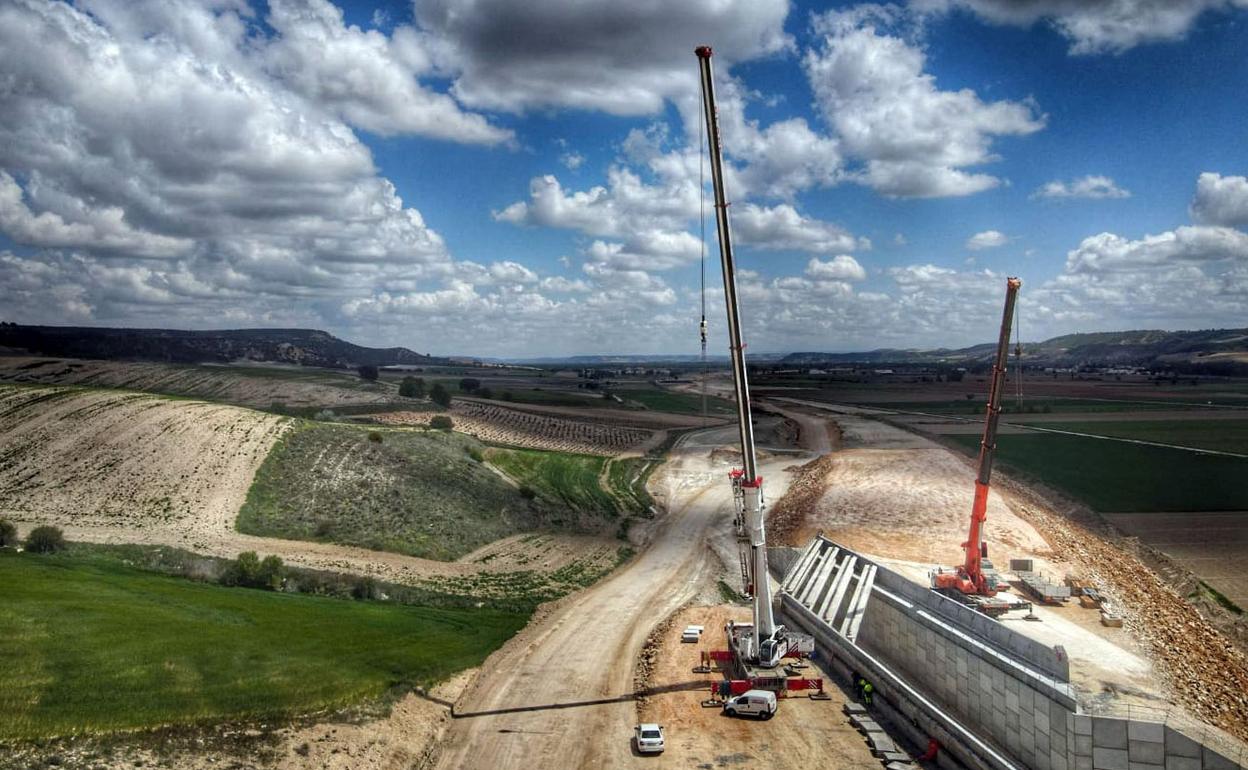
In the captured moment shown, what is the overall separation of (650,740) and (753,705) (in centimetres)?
488

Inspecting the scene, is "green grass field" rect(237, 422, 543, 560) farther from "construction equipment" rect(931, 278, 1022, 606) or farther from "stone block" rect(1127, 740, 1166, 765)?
"stone block" rect(1127, 740, 1166, 765)

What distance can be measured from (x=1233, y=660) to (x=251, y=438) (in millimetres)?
73668

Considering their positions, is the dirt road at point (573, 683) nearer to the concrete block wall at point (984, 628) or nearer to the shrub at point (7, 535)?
the concrete block wall at point (984, 628)

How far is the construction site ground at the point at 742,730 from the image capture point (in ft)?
86.8

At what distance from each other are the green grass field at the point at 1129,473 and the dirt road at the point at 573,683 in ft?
142

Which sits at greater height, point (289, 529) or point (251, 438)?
point (251, 438)

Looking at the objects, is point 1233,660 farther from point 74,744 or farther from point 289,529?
point 289,529

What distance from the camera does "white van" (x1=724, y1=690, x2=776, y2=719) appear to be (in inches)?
1166

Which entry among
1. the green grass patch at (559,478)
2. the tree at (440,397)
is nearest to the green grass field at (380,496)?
the green grass patch at (559,478)

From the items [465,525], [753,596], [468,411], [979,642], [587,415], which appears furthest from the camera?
[587,415]

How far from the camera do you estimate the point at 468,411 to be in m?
126

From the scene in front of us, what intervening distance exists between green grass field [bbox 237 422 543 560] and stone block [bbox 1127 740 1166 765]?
4502cm

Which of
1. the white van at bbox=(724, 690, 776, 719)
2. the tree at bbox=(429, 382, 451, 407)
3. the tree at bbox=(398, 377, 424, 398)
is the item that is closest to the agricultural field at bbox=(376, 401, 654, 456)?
the tree at bbox=(429, 382, 451, 407)

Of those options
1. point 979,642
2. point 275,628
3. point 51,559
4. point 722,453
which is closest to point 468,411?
point 722,453
